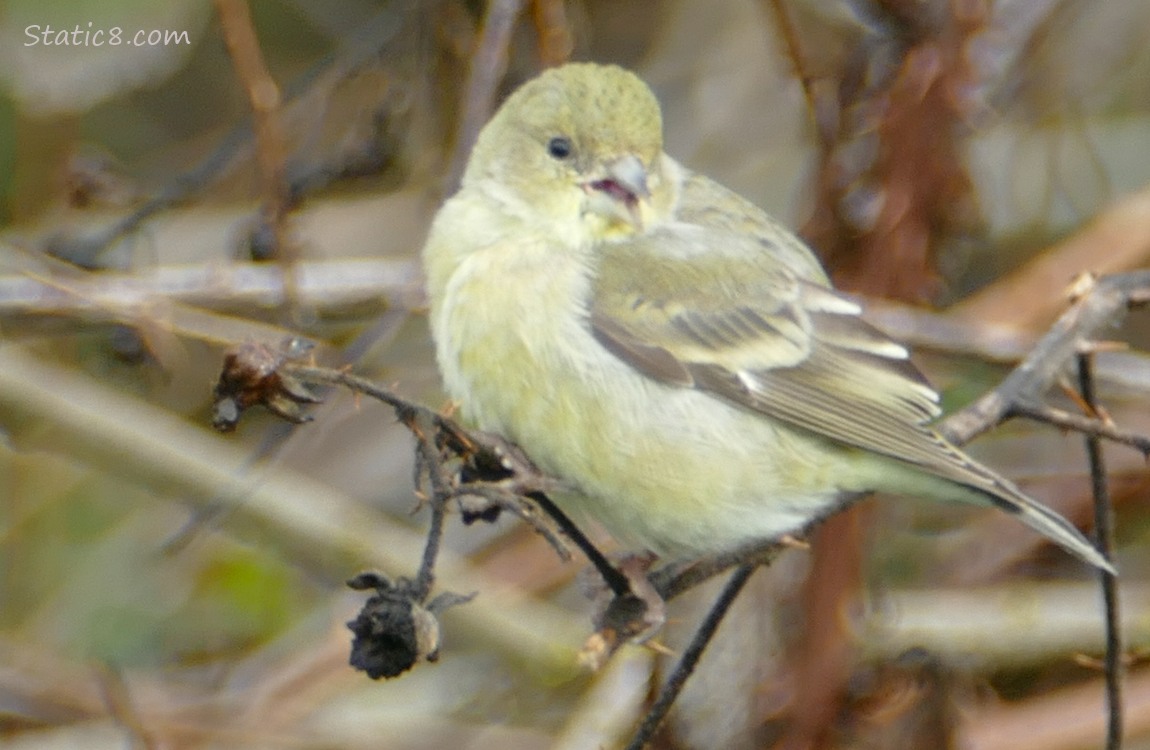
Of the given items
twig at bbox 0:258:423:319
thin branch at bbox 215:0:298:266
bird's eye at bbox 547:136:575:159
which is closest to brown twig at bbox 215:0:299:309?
thin branch at bbox 215:0:298:266

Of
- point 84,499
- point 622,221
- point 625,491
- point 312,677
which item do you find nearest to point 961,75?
point 622,221

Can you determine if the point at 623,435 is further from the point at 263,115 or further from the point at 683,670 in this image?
the point at 263,115

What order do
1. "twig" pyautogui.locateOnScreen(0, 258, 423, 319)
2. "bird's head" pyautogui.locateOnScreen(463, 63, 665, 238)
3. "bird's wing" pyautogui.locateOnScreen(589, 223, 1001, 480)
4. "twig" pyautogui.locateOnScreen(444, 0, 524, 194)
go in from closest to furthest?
1. "bird's wing" pyautogui.locateOnScreen(589, 223, 1001, 480)
2. "bird's head" pyautogui.locateOnScreen(463, 63, 665, 238)
3. "twig" pyautogui.locateOnScreen(444, 0, 524, 194)
4. "twig" pyautogui.locateOnScreen(0, 258, 423, 319)

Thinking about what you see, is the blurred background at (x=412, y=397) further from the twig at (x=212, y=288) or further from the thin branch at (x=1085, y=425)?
the thin branch at (x=1085, y=425)

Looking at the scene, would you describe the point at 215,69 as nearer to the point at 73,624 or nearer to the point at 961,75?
the point at 73,624

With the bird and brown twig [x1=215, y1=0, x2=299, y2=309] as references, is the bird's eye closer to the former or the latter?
the bird

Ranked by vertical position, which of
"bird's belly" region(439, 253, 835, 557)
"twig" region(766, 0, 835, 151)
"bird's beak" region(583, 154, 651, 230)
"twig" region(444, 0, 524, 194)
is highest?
"twig" region(766, 0, 835, 151)

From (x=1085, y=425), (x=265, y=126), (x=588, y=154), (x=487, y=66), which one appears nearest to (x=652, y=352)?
(x=588, y=154)

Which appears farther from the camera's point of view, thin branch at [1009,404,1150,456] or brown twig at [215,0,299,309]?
brown twig at [215,0,299,309]
